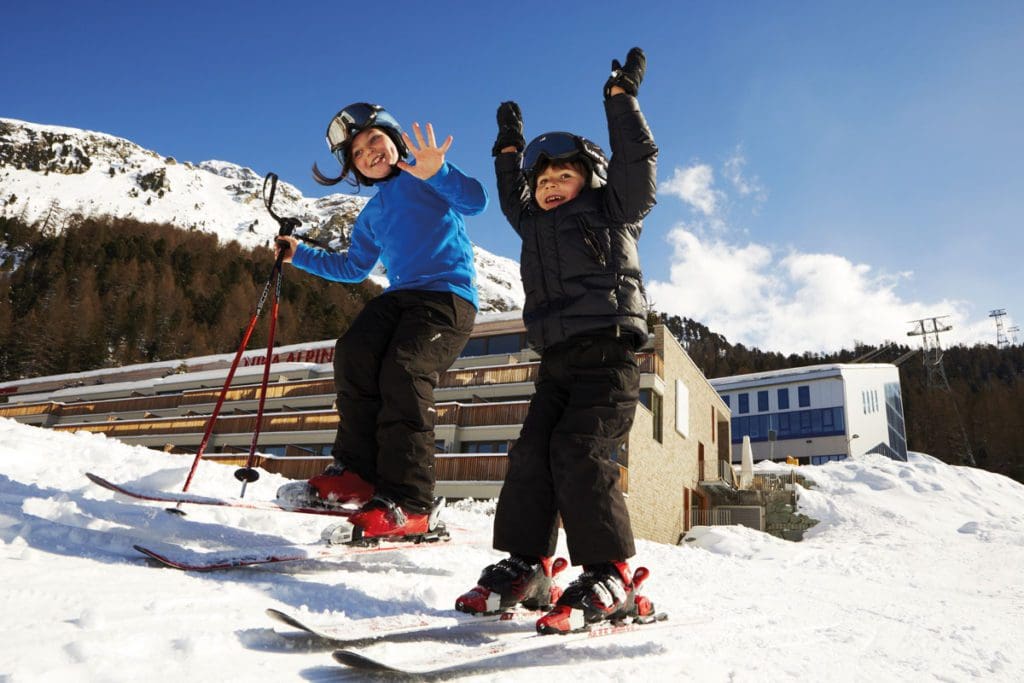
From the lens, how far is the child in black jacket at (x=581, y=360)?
2152 millimetres

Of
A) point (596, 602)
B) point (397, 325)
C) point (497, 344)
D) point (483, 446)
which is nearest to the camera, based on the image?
point (596, 602)

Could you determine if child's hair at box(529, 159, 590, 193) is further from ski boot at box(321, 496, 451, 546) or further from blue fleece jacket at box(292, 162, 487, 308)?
ski boot at box(321, 496, 451, 546)

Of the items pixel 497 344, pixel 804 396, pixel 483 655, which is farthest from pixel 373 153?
pixel 804 396

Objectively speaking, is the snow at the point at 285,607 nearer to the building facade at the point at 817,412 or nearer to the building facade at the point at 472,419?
the building facade at the point at 472,419

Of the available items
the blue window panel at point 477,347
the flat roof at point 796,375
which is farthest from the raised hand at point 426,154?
the flat roof at point 796,375

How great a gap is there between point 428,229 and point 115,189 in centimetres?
15693

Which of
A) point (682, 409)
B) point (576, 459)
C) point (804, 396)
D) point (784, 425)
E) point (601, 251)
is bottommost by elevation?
point (576, 459)

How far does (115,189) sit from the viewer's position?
130250 millimetres

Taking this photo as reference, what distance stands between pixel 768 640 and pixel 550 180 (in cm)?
211

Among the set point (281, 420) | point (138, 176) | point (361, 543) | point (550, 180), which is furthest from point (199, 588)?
point (138, 176)

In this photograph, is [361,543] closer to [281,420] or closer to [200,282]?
[281,420]

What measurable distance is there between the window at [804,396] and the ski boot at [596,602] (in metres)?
38.2

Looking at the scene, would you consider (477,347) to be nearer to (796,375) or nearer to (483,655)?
(796,375)

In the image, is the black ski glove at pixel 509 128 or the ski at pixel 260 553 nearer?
the ski at pixel 260 553
